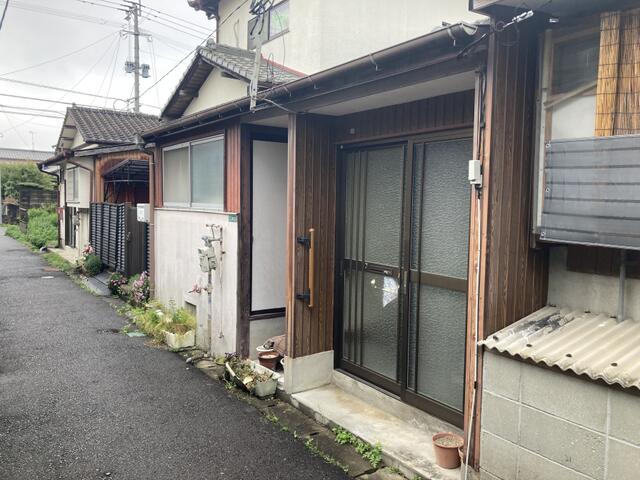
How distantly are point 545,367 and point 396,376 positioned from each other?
2.17m

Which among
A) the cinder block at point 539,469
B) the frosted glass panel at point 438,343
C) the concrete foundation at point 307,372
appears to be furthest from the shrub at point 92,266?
the cinder block at point 539,469

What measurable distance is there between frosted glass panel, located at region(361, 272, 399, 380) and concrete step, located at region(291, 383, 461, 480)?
0.41 meters

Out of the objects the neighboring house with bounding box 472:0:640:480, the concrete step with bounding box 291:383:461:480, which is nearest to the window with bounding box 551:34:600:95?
the neighboring house with bounding box 472:0:640:480

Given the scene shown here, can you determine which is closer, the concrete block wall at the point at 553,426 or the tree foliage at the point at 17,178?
the concrete block wall at the point at 553,426

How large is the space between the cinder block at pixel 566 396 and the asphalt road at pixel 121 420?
177 centimetres

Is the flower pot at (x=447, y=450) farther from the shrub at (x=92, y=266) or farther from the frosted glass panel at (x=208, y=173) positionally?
the shrub at (x=92, y=266)

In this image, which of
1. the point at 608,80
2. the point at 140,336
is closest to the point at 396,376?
the point at 608,80

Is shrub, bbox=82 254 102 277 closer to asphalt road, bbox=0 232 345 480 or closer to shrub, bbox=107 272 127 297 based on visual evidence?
shrub, bbox=107 272 127 297

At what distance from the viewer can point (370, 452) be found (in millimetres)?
4371

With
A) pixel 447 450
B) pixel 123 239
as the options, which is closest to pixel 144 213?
pixel 123 239

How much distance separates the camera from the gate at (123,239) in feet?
39.4

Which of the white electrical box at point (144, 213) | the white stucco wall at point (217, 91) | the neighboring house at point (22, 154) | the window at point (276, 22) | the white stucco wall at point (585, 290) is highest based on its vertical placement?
the neighboring house at point (22, 154)

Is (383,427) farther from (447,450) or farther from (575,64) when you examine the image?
(575,64)

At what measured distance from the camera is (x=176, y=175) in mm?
8734
